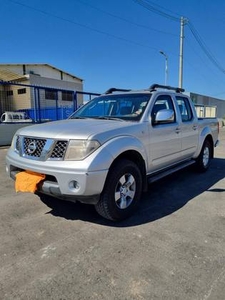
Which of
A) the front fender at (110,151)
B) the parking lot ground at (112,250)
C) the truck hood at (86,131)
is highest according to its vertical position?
the truck hood at (86,131)

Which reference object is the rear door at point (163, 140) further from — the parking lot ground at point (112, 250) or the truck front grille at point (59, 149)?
the truck front grille at point (59, 149)

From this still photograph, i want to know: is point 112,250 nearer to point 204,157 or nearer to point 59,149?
point 59,149

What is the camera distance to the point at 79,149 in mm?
3033

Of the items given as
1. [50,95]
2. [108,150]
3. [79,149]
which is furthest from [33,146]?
[50,95]

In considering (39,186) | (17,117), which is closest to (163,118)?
(39,186)

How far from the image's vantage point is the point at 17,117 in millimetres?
12508

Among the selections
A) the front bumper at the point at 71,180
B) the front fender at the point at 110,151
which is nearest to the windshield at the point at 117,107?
the front fender at the point at 110,151

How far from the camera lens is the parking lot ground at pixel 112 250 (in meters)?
2.21

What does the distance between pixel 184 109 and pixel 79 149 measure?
331 centimetres

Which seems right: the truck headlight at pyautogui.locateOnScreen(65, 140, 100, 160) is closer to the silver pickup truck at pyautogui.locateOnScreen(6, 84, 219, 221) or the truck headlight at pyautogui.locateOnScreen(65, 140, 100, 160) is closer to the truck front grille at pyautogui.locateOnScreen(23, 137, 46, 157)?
the silver pickup truck at pyautogui.locateOnScreen(6, 84, 219, 221)

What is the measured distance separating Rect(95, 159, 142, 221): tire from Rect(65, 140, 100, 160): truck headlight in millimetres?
439

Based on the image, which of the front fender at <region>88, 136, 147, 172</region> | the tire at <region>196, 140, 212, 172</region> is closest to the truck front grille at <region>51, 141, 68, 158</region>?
the front fender at <region>88, 136, 147, 172</region>

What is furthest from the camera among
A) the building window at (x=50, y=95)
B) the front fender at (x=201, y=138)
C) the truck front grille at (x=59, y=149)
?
the building window at (x=50, y=95)

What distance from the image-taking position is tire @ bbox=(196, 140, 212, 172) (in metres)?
6.16
